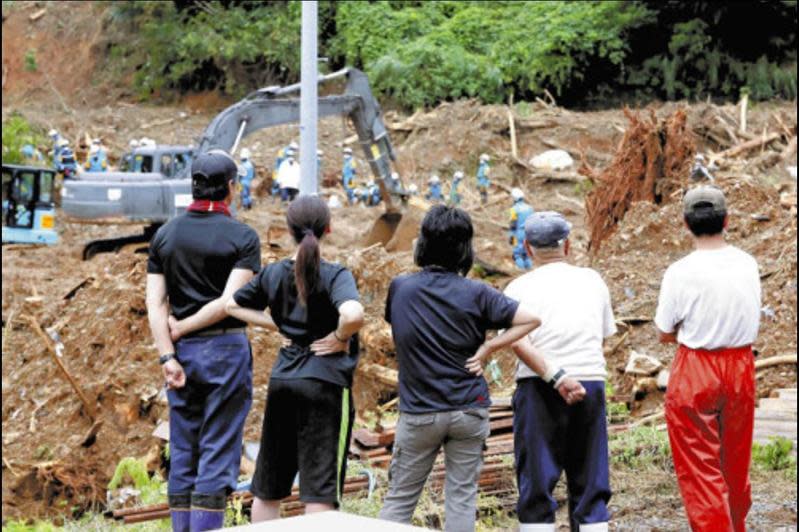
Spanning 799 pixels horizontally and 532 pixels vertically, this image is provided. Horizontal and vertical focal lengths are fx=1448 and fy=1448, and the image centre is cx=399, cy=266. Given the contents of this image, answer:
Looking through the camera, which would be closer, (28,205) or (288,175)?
(28,205)

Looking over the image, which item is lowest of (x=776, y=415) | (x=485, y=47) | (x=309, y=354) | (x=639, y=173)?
(x=776, y=415)

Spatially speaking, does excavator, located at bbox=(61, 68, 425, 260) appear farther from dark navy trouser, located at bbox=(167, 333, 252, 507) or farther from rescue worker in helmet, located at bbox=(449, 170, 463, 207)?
dark navy trouser, located at bbox=(167, 333, 252, 507)

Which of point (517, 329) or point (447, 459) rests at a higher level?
point (517, 329)

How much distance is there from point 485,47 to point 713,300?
147 feet

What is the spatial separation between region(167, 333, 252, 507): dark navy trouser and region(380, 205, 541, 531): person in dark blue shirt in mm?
865

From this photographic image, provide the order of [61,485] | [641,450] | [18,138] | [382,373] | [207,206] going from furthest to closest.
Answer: [18,138], [382,373], [61,485], [641,450], [207,206]

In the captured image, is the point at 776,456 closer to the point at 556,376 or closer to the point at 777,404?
the point at 777,404

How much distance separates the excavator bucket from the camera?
2731 cm

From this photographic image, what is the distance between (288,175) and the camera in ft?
117

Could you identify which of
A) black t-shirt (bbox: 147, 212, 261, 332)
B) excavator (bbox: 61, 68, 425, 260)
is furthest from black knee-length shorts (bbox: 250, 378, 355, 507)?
excavator (bbox: 61, 68, 425, 260)

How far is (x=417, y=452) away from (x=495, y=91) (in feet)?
140

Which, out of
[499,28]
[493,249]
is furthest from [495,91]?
[493,249]

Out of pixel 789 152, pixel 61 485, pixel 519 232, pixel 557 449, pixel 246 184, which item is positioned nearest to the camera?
pixel 557 449

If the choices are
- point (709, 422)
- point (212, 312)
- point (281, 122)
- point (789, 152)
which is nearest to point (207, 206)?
point (212, 312)
